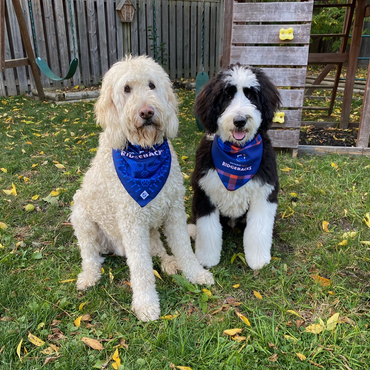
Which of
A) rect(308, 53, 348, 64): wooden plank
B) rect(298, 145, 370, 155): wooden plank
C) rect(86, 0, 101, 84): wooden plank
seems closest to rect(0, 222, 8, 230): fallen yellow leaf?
rect(298, 145, 370, 155): wooden plank

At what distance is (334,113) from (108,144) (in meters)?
6.39

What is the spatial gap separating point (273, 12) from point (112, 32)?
6.54 metres


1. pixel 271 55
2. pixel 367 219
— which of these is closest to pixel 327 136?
pixel 271 55

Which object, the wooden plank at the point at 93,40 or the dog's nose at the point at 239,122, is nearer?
the dog's nose at the point at 239,122

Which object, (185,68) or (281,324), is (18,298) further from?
(185,68)

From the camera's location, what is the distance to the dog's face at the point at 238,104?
2.51 m

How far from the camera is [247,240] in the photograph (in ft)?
9.22

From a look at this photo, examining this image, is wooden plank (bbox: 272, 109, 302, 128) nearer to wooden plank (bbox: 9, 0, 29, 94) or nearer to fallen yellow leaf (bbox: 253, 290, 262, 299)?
fallen yellow leaf (bbox: 253, 290, 262, 299)

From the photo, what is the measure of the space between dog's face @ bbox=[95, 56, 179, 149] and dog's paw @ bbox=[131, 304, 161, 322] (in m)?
1.13

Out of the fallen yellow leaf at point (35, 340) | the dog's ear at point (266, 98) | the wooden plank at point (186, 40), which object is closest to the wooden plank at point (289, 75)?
the dog's ear at point (266, 98)

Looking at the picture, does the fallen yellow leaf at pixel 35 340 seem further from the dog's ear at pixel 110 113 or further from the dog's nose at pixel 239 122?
the dog's nose at pixel 239 122

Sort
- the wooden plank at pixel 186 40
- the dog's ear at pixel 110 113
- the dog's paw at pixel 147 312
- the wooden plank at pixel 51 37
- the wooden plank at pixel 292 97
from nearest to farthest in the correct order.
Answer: the dog's ear at pixel 110 113 < the dog's paw at pixel 147 312 < the wooden plank at pixel 292 97 < the wooden plank at pixel 51 37 < the wooden plank at pixel 186 40

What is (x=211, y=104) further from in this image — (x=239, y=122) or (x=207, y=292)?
(x=207, y=292)

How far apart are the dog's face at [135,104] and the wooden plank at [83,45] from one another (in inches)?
316
